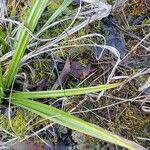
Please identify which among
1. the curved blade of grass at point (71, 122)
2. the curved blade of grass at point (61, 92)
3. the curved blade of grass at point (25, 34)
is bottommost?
the curved blade of grass at point (71, 122)

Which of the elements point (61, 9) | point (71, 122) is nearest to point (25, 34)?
point (61, 9)

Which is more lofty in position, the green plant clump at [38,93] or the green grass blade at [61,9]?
the green grass blade at [61,9]

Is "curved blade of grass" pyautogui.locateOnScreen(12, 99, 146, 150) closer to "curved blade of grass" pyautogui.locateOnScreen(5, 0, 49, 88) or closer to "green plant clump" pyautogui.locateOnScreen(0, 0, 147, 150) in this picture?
"green plant clump" pyautogui.locateOnScreen(0, 0, 147, 150)

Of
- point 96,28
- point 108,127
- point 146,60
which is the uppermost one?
point 96,28

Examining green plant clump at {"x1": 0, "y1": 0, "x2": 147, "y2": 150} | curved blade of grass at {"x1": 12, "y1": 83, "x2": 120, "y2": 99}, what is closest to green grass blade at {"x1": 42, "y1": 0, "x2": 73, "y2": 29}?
green plant clump at {"x1": 0, "y1": 0, "x2": 147, "y2": 150}

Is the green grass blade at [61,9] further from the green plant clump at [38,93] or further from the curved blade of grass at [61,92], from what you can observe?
the curved blade of grass at [61,92]

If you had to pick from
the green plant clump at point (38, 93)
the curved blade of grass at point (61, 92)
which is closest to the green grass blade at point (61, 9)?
the green plant clump at point (38, 93)

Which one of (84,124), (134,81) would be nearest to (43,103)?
(84,124)

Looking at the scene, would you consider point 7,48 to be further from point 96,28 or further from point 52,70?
point 96,28

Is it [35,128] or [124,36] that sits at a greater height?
[124,36]
